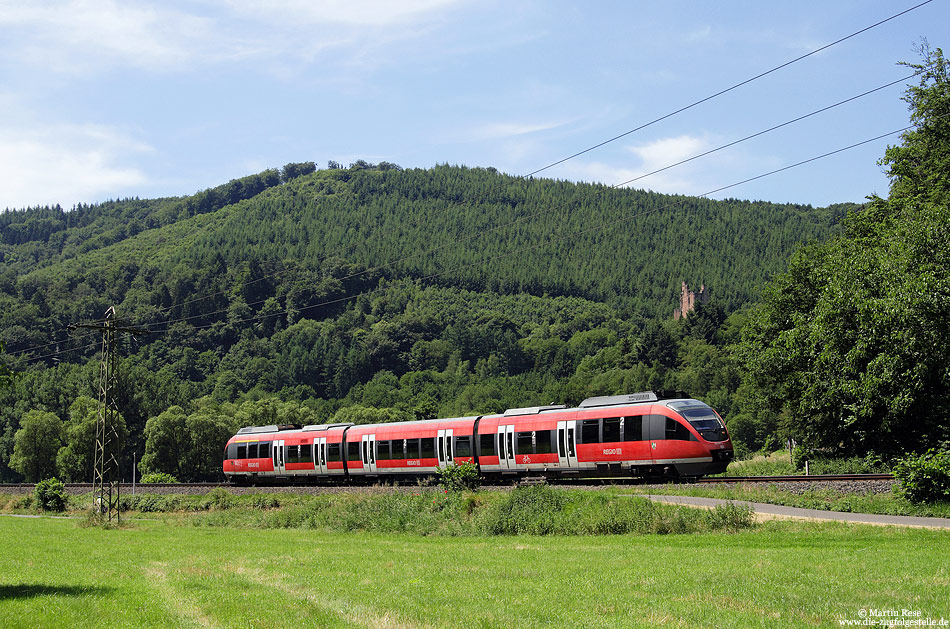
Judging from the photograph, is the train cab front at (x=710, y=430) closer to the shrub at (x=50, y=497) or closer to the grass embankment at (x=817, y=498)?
the grass embankment at (x=817, y=498)

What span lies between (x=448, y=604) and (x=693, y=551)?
882 cm

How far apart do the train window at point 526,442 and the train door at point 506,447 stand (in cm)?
44

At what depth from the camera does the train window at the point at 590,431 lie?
4225 cm

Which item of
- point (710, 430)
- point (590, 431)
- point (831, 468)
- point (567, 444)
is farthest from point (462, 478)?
point (831, 468)

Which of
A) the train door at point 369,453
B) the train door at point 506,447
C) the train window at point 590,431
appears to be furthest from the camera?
the train door at point 369,453

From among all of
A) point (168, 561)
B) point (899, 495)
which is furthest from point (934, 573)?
point (168, 561)

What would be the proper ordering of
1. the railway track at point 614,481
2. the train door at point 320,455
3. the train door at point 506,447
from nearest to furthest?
1. the railway track at point 614,481
2. the train door at point 506,447
3. the train door at point 320,455

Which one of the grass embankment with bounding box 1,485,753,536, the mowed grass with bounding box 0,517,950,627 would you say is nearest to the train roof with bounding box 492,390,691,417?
the grass embankment with bounding box 1,485,753,536

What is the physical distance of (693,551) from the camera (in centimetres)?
2269

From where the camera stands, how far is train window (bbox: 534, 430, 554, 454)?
44.0m

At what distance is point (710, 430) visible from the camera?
131ft

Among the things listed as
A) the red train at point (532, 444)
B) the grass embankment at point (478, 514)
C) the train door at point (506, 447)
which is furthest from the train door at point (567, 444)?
the grass embankment at point (478, 514)

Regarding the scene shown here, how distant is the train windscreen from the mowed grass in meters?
12.5

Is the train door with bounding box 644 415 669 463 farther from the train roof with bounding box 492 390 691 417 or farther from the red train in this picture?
the train roof with bounding box 492 390 691 417
